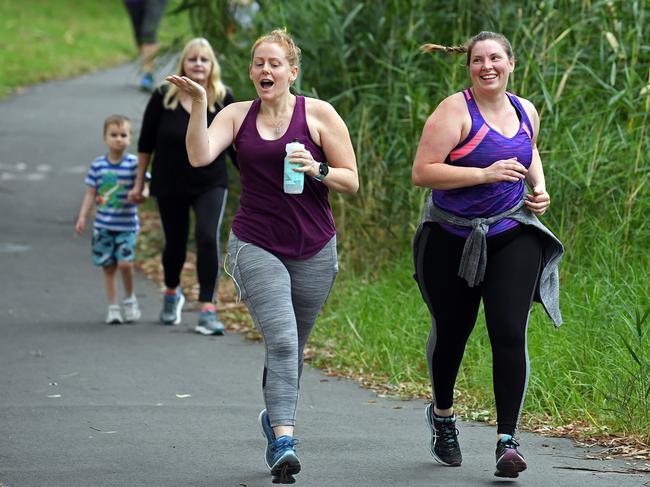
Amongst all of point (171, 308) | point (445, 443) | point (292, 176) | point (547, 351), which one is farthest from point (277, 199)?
point (171, 308)

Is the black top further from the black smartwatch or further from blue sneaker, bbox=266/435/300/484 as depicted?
blue sneaker, bbox=266/435/300/484

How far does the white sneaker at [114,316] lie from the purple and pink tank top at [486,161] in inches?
182

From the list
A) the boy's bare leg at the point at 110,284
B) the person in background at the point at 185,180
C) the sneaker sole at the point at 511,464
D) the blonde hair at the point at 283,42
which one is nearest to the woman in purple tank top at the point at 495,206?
the sneaker sole at the point at 511,464

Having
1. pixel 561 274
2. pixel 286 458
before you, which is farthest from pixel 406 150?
pixel 286 458

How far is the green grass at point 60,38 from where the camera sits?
24538mm

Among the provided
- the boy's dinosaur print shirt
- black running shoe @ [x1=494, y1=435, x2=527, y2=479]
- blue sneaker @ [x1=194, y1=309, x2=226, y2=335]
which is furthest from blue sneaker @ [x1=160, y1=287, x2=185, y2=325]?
black running shoe @ [x1=494, y1=435, x2=527, y2=479]

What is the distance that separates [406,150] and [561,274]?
187cm

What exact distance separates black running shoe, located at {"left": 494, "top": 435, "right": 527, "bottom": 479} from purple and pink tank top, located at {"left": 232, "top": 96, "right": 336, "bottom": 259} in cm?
107

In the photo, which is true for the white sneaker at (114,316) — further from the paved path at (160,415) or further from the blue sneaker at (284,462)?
the blue sneaker at (284,462)

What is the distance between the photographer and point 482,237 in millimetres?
5449

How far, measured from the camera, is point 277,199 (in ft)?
18.2

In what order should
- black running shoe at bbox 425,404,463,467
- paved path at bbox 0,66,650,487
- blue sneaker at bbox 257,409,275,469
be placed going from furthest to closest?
black running shoe at bbox 425,404,463,467, paved path at bbox 0,66,650,487, blue sneaker at bbox 257,409,275,469

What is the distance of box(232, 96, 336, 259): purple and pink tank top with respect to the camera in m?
5.55

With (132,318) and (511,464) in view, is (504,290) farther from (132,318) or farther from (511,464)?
(132,318)
